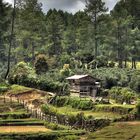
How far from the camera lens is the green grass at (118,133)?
160 ft

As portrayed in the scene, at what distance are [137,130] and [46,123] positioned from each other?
12.7 meters

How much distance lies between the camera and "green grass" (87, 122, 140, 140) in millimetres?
48650

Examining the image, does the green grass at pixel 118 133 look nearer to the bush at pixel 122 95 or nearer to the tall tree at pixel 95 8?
the bush at pixel 122 95

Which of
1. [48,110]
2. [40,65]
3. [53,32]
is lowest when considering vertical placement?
[48,110]

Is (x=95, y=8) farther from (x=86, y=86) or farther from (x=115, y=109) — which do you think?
(x=115, y=109)

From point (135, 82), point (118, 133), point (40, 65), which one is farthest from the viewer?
point (40, 65)

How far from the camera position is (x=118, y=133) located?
167 feet

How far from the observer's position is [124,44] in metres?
107

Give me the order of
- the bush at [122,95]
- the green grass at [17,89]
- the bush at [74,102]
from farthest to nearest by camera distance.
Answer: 1. the green grass at [17,89]
2. the bush at [122,95]
3. the bush at [74,102]

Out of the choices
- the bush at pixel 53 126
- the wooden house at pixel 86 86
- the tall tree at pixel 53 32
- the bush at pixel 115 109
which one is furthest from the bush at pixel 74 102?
the tall tree at pixel 53 32

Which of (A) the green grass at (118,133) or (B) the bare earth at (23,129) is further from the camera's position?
(B) the bare earth at (23,129)

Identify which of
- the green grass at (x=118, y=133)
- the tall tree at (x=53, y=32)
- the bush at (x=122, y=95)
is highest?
the tall tree at (x=53, y=32)

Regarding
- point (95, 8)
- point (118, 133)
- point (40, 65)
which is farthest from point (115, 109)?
point (95, 8)

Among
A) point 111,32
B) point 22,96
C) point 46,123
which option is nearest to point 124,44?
point 111,32
